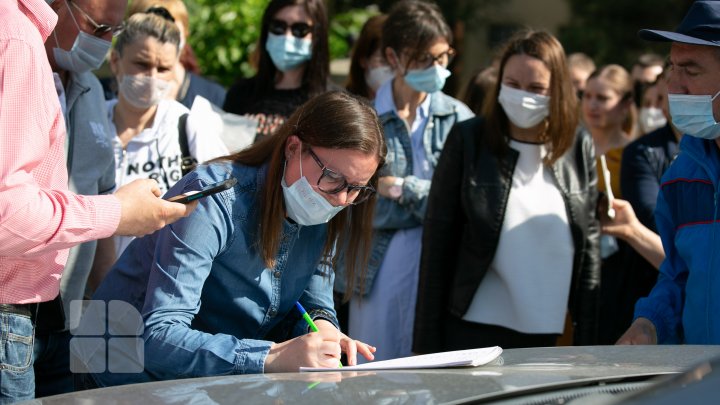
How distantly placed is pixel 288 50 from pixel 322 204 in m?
2.51

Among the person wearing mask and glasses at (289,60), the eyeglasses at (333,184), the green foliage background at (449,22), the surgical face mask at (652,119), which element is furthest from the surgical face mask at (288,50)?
the green foliage background at (449,22)

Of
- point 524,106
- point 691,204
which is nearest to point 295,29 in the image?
point 524,106

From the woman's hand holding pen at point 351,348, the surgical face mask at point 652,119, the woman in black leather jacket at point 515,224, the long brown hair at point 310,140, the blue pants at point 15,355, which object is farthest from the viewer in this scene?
the surgical face mask at point 652,119

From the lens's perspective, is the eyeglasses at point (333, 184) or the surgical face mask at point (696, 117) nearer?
the eyeglasses at point (333, 184)

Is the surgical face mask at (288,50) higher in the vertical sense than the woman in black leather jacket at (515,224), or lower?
higher

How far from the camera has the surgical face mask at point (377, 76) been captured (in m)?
5.57

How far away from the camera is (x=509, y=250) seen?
432cm

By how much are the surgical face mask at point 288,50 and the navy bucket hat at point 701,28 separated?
232 cm

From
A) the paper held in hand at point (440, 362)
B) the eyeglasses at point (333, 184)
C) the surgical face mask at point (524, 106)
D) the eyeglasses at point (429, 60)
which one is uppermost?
the eyeglasses at point (429, 60)

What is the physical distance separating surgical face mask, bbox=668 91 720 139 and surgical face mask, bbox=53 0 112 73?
2041mm

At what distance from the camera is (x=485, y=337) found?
4359 mm

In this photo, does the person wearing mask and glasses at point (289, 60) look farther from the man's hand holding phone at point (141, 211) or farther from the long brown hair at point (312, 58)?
the man's hand holding phone at point (141, 211)

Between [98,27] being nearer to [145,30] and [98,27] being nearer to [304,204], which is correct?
[304,204]

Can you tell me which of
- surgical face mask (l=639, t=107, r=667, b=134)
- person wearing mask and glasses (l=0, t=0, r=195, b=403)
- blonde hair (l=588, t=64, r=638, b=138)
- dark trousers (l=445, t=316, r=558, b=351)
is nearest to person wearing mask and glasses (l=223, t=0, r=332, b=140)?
dark trousers (l=445, t=316, r=558, b=351)
